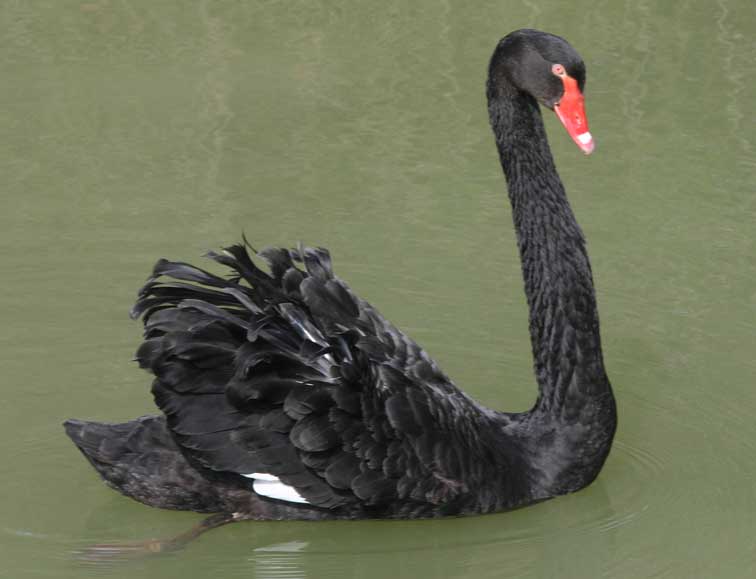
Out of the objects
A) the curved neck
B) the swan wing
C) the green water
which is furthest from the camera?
the curved neck

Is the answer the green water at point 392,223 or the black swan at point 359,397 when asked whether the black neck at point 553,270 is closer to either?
the black swan at point 359,397

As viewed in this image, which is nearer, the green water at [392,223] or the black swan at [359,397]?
the black swan at [359,397]

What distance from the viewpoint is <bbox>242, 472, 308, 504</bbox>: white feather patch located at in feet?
13.8

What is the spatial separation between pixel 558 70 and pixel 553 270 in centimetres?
58

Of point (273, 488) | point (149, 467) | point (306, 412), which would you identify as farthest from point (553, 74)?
point (149, 467)

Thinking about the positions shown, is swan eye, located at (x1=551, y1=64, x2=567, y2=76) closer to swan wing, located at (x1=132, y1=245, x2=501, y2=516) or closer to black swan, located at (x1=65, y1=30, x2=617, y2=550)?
black swan, located at (x1=65, y1=30, x2=617, y2=550)

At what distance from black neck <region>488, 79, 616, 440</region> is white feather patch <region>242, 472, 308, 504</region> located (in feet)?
2.56

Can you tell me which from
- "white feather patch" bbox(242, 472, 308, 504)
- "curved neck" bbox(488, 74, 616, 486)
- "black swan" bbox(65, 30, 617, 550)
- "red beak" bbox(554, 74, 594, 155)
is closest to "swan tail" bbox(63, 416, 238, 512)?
"black swan" bbox(65, 30, 617, 550)

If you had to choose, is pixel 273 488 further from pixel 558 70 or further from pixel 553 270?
pixel 558 70

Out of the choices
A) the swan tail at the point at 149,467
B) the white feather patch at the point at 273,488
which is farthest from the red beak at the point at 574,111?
the swan tail at the point at 149,467

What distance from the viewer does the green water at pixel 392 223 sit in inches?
168

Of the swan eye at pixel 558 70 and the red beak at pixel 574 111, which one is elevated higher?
the swan eye at pixel 558 70

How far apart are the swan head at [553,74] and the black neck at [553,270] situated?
0.11 m

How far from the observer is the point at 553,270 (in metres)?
4.41
